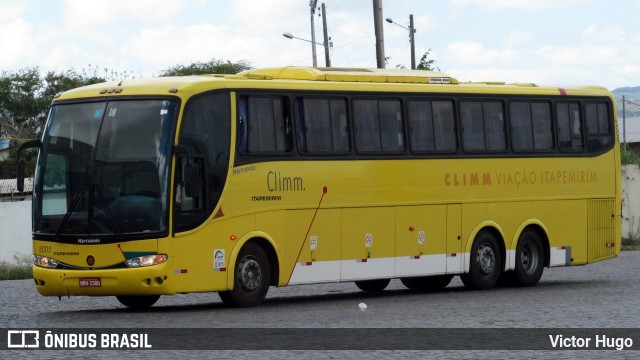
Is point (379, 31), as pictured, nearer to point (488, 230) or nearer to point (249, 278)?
point (488, 230)

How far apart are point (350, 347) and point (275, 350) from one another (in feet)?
2.60

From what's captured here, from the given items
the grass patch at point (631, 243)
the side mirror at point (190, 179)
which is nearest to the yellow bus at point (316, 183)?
the side mirror at point (190, 179)

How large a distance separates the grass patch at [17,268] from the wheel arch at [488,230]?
1282 cm

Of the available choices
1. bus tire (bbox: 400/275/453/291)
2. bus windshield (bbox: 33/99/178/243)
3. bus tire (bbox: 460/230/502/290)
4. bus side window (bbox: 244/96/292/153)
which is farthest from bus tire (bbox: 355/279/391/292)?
bus windshield (bbox: 33/99/178/243)

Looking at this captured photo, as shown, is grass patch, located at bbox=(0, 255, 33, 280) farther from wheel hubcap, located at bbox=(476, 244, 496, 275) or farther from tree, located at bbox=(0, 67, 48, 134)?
tree, located at bbox=(0, 67, 48, 134)

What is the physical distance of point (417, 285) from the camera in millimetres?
26453

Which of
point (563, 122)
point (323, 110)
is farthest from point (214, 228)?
point (563, 122)

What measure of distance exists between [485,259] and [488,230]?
0.53 meters

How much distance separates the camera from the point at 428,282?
85.9ft

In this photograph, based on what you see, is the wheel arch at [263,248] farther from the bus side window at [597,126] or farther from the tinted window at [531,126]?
the bus side window at [597,126]

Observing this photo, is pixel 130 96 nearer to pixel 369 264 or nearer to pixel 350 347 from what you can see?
pixel 369 264

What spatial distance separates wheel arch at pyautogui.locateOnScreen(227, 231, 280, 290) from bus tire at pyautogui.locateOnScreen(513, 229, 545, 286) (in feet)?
20.6
